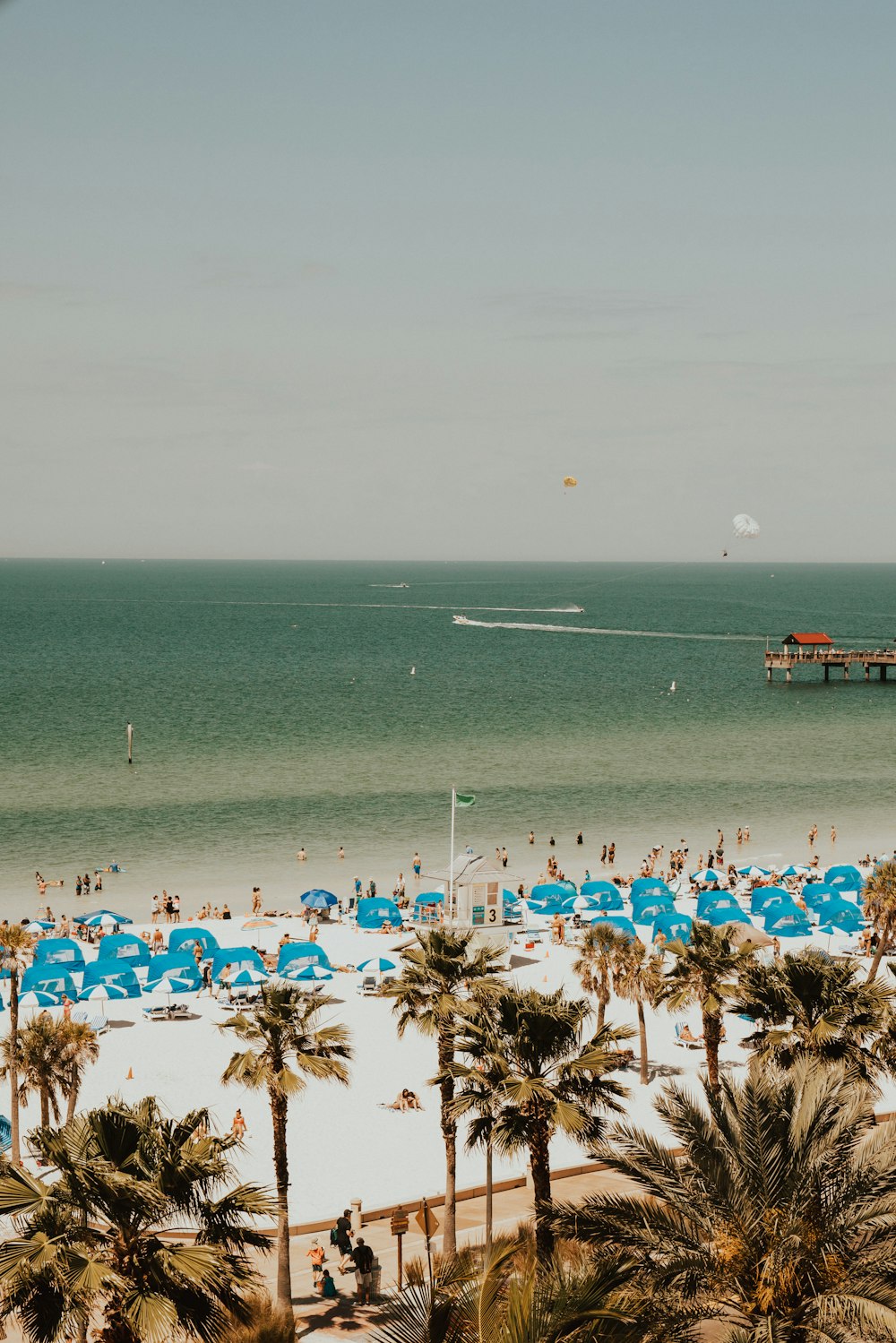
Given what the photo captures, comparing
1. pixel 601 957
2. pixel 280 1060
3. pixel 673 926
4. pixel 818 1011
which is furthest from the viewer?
pixel 673 926

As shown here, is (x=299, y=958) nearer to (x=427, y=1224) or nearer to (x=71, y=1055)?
(x=71, y=1055)

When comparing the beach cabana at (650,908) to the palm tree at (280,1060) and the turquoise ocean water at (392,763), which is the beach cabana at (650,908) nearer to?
the turquoise ocean water at (392,763)

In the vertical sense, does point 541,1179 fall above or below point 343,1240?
above

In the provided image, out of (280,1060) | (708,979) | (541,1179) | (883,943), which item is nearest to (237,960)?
(708,979)

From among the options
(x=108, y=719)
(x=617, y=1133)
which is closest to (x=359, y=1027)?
(x=617, y=1133)

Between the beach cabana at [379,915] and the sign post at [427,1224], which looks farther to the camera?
the beach cabana at [379,915]

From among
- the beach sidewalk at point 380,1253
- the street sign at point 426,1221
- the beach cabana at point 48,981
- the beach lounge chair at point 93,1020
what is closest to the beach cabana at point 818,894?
the beach sidewalk at point 380,1253
